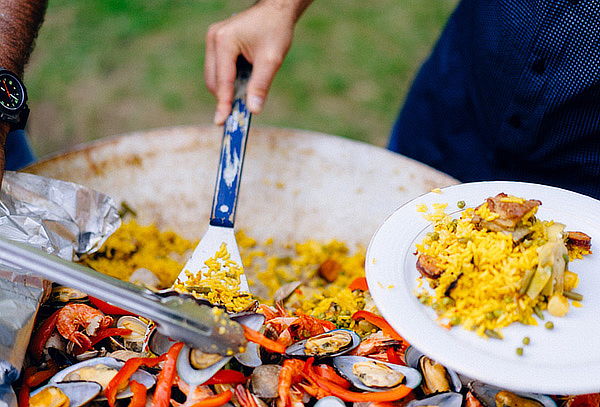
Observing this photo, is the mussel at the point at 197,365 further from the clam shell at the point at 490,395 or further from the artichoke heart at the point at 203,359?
the clam shell at the point at 490,395

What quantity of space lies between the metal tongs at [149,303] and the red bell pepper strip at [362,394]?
9.4 inches

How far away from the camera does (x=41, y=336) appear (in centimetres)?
139

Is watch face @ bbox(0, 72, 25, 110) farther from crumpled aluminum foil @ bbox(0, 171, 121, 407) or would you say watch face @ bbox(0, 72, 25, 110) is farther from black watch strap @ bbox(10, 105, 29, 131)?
crumpled aluminum foil @ bbox(0, 171, 121, 407)

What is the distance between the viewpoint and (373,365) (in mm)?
1330

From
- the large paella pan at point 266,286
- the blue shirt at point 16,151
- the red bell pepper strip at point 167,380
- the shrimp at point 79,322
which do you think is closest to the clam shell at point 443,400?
the large paella pan at point 266,286

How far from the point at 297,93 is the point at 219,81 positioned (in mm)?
2428

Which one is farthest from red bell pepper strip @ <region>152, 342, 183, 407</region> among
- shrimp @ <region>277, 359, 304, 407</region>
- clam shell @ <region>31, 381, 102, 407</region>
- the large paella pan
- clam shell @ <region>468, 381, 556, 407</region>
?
clam shell @ <region>468, 381, 556, 407</region>

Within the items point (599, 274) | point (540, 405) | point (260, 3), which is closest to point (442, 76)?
point (260, 3)

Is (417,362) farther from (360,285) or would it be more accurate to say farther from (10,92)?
(10,92)

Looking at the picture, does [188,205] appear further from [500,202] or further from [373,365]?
[500,202]

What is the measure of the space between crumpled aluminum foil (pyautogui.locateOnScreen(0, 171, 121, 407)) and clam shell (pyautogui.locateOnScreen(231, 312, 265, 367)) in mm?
514

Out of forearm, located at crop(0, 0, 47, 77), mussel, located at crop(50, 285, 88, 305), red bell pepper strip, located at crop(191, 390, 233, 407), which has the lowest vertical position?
mussel, located at crop(50, 285, 88, 305)

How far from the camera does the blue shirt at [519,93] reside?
169 centimetres

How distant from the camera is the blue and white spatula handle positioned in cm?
172
